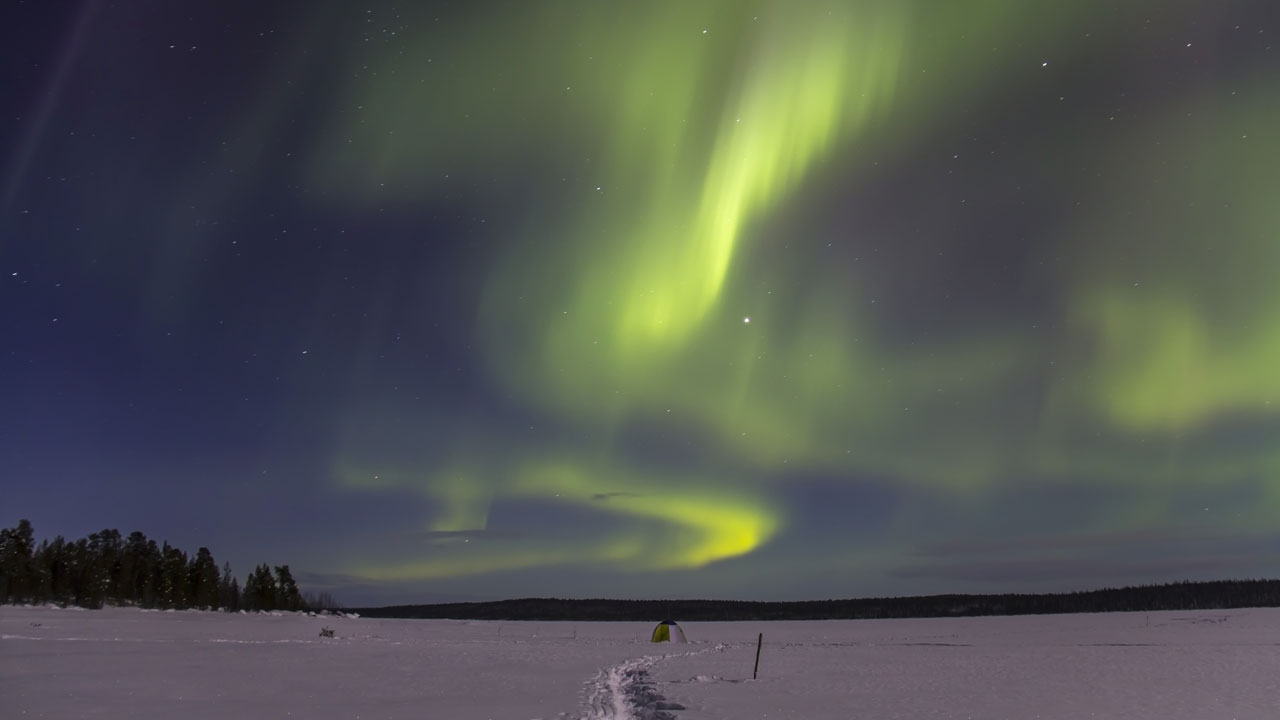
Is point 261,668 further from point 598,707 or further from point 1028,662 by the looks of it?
point 1028,662

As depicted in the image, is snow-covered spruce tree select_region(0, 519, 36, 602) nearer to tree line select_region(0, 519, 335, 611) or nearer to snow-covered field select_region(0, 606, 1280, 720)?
tree line select_region(0, 519, 335, 611)

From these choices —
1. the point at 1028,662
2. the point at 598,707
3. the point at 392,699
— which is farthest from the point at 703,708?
the point at 1028,662

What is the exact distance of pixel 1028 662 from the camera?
41312 millimetres

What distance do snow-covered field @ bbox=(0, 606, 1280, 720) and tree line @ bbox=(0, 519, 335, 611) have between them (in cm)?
8563

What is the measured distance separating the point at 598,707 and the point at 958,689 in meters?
14.8

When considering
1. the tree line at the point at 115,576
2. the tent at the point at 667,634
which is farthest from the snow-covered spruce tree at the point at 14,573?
the tent at the point at 667,634

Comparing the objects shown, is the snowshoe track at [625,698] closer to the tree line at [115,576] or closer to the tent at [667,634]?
the tent at [667,634]

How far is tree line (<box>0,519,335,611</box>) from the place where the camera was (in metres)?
119

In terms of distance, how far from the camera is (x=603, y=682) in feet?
98.7

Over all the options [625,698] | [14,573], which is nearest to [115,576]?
[14,573]

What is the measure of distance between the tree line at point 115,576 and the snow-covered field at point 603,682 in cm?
8563

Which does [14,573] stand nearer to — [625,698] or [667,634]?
[667,634]

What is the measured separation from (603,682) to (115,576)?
13794 cm

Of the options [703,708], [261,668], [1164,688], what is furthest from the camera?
[261,668]
